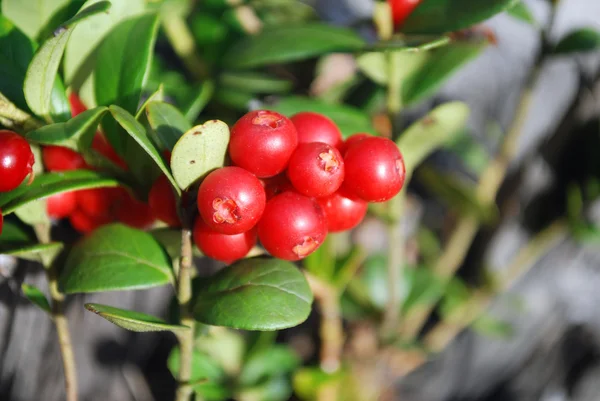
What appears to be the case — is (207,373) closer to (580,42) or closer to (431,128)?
(431,128)

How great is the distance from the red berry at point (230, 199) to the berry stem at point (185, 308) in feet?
0.23

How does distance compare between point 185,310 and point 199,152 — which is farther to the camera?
point 185,310

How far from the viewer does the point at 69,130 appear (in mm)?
606

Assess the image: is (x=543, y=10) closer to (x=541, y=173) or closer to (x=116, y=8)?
(x=541, y=173)

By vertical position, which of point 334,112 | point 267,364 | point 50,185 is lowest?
point 267,364

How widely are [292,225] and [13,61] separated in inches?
16.3

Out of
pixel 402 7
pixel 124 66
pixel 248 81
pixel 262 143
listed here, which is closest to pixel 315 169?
pixel 262 143

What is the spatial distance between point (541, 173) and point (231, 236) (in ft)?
4.68

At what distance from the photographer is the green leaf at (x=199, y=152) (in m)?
0.59

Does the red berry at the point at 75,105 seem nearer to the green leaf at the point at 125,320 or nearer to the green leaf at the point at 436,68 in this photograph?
the green leaf at the point at 125,320

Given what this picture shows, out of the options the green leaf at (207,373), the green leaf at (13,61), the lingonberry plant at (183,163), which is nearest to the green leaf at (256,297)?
the lingonberry plant at (183,163)

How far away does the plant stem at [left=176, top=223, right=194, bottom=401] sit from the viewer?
0.67m

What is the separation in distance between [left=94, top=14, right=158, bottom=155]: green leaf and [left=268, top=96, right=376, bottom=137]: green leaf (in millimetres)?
264

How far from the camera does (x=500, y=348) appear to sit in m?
2.01
